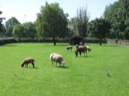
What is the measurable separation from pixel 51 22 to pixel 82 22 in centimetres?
5498

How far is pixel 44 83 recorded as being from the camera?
64.0 ft

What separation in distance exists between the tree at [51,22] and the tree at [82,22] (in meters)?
46.1

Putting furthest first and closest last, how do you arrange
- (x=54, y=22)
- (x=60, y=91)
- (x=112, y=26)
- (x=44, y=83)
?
(x=112, y=26)
(x=54, y=22)
(x=44, y=83)
(x=60, y=91)

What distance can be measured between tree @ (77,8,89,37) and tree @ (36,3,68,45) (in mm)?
46107

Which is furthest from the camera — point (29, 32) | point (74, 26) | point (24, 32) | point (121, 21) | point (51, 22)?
point (74, 26)

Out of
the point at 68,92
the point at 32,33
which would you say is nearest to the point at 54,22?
the point at 32,33

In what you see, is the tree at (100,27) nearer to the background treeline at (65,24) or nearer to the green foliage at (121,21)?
the background treeline at (65,24)

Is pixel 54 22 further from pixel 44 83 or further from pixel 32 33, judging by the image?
pixel 44 83

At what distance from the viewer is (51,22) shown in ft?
314

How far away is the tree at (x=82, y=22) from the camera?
145500 millimetres

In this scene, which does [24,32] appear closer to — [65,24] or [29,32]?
[29,32]

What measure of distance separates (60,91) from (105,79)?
16.4 feet

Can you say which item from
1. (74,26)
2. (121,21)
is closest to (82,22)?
(74,26)

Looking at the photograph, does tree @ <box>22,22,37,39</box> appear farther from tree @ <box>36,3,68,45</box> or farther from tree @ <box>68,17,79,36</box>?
tree @ <box>36,3,68,45</box>
